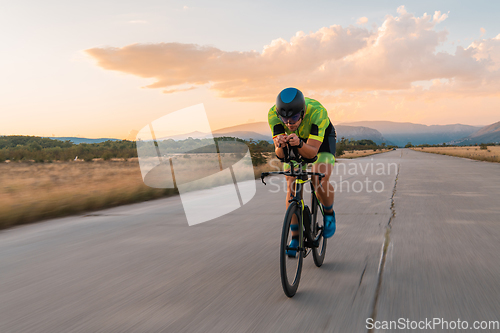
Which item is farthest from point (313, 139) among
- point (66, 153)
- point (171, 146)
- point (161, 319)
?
point (66, 153)

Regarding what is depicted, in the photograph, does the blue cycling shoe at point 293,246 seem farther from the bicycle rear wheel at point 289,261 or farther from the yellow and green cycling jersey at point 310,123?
the yellow and green cycling jersey at point 310,123

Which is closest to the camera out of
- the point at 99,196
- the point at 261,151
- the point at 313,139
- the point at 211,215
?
the point at 313,139

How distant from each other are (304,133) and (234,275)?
1.67m

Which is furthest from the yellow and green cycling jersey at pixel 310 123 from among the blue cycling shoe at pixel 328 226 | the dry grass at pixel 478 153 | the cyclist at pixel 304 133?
the dry grass at pixel 478 153

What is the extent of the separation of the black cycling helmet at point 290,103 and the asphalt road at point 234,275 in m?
1.64

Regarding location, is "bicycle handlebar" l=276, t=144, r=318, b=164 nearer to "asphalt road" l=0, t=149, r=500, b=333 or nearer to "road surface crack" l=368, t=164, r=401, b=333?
"asphalt road" l=0, t=149, r=500, b=333

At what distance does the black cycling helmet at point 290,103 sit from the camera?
3096 mm

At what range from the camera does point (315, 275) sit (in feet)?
12.5

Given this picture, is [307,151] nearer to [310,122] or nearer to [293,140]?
[293,140]

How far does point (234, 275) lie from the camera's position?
379cm

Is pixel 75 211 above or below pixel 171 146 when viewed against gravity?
below

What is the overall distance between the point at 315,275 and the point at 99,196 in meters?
7.77

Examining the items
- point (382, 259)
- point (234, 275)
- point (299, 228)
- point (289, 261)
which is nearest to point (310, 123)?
point (299, 228)

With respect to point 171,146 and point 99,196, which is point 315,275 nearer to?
point 99,196
